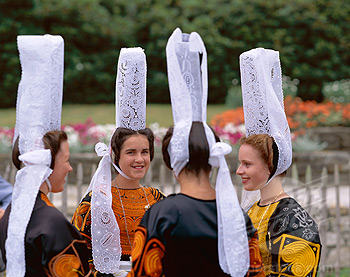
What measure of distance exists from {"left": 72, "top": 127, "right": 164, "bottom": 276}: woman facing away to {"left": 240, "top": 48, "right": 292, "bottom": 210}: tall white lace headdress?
0.68m

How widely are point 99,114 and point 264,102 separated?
10671 mm

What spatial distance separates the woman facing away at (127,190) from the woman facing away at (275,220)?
0.67 m

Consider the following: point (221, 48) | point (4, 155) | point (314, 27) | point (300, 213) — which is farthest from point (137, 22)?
point (300, 213)

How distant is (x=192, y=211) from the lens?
2309mm

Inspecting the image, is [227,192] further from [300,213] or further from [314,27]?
[314,27]

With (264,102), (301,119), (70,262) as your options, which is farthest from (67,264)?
(301,119)

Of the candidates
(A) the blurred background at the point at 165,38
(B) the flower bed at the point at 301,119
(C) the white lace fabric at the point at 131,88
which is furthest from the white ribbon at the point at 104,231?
(A) the blurred background at the point at 165,38

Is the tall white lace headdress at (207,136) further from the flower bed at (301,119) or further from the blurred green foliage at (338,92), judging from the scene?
the blurred green foliage at (338,92)

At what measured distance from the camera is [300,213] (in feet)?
9.02

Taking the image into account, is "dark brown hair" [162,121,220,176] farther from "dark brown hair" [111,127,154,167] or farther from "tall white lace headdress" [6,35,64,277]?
"dark brown hair" [111,127,154,167]

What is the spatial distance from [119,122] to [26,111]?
0.85 metres

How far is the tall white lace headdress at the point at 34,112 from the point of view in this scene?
8.03 ft

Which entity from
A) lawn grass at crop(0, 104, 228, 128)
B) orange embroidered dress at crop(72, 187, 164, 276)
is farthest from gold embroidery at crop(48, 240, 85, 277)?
lawn grass at crop(0, 104, 228, 128)

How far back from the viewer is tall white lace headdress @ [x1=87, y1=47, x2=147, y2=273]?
3039mm
